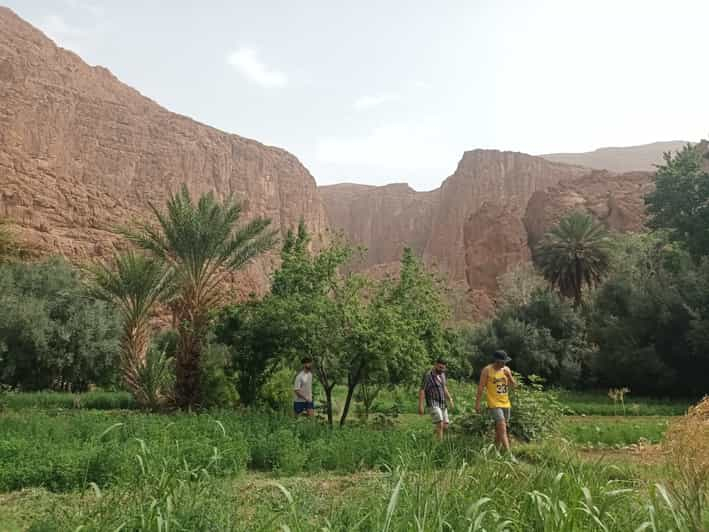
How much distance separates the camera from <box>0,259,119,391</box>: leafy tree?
83.4 ft

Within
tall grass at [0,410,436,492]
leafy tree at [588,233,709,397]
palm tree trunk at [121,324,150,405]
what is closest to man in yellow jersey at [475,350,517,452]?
tall grass at [0,410,436,492]

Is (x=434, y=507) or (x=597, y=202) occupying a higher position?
(x=597, y=202)

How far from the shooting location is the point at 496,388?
28.1 feet

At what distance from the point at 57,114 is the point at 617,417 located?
63.9 m

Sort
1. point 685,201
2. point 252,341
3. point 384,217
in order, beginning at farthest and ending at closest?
point 384,217
point 685,201
point 252,341

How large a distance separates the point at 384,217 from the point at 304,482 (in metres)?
119

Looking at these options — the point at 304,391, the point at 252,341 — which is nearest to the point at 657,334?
the point at 252,341

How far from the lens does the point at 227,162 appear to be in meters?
82.2

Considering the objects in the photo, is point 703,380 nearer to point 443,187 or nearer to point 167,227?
point 167,227

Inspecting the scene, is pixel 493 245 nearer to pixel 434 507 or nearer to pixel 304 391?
pixel 304 391

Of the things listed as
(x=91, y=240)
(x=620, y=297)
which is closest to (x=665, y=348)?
(x=620, y=297)

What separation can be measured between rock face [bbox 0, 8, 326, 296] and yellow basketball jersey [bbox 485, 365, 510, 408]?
121 ft

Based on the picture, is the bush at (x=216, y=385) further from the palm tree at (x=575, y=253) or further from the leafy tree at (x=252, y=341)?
the palm tree at (x=575, y=253)

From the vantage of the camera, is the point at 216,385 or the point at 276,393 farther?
the point at 216,385
